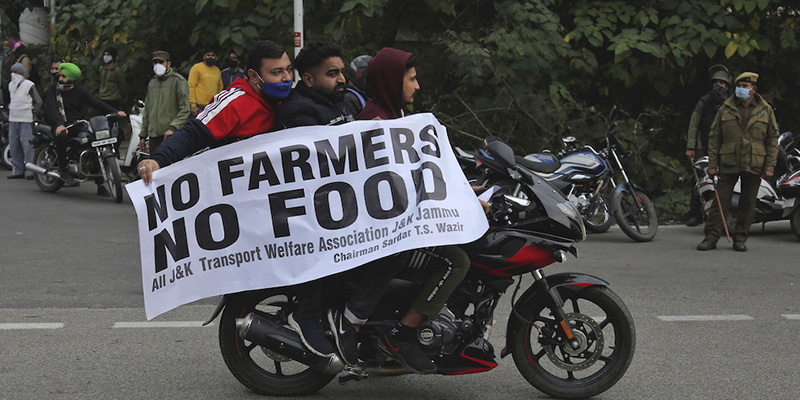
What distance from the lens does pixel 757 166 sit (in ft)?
31.7

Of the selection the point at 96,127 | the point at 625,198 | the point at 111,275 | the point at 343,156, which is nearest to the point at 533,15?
the point at 625,198

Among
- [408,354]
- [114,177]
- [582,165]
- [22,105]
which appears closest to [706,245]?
[582,165]

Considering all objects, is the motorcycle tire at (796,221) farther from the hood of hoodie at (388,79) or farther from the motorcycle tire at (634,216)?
the hood of hoodie at (388,79)

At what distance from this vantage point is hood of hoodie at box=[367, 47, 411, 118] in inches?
183

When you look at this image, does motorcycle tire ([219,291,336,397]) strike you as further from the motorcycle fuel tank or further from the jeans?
the jeans

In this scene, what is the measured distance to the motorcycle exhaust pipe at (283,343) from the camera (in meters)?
4.56

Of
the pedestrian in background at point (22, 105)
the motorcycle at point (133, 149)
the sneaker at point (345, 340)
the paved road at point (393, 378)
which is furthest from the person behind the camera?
the pedestrian in background at point (22, 105)

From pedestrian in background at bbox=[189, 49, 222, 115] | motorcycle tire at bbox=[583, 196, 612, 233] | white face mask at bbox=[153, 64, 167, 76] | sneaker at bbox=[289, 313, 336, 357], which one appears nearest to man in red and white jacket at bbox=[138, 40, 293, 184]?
sneaker at bbox=[289, 313, 336, 357]

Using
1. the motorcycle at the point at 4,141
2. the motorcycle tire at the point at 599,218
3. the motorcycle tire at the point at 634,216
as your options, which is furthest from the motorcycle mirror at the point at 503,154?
the motorcycle at the point at 4,141

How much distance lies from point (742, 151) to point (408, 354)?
6.22 metres

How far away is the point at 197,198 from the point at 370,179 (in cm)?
81

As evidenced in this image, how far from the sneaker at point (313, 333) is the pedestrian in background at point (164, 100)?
26.8 ft

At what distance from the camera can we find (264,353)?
4777mm

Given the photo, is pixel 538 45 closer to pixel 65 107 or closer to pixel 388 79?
pixel 65 107
